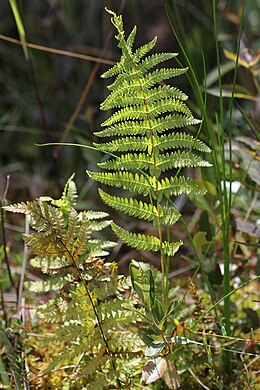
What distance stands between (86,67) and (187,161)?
1.80m

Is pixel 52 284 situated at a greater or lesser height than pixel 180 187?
lesser

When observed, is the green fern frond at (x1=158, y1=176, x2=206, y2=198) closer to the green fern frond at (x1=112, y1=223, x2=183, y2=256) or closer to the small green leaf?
the green fern frond at (x1=112, y1=223, x2=183, y2=256)

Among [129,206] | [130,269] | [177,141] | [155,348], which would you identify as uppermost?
[177,141]

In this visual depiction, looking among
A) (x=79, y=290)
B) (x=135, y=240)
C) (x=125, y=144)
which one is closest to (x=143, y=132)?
(x=125, y=144)

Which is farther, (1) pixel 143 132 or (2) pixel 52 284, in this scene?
(2) pixel 52 284

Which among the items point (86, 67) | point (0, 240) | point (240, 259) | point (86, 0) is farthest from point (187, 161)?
point (86, 0)

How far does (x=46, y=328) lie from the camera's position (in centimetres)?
143

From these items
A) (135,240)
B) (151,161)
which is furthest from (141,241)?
(151,161)

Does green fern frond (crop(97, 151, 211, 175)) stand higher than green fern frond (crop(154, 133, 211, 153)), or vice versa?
green fern frond (crop(154, 133, 211, 153))

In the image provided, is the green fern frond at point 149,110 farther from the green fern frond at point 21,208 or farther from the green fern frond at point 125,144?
the green fern frond at point 21,208

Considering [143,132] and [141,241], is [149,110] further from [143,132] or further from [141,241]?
[141,241]

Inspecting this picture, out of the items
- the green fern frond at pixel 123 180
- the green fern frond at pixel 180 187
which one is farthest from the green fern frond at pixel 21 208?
the green fern frond at pixel 180 187

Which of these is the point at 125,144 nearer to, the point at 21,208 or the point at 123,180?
the point at 123,180

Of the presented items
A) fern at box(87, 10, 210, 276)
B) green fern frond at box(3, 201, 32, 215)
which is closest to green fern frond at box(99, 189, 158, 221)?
fern at box(87, 10, 210, 276)
